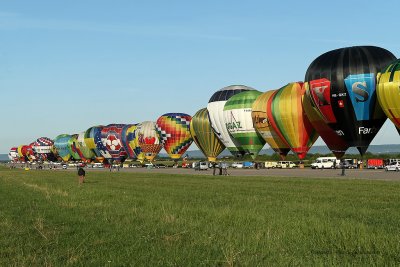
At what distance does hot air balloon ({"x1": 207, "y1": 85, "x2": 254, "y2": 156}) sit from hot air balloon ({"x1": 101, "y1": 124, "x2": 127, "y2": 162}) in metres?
35.5

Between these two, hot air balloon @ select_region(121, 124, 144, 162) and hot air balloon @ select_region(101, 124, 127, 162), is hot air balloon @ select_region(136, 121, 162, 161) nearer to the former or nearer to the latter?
hot air balloon @ select_region(121, 124, 144, 162)

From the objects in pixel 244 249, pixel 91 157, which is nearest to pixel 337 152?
pixel 244 249

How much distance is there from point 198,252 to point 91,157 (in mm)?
127507

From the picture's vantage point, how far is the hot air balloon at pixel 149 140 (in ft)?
336

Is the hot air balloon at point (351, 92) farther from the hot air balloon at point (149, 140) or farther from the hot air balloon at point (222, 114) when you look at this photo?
the hot air balloon at point (149, 140)

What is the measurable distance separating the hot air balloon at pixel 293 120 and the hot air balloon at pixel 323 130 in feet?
5.67

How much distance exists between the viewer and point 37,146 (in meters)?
183

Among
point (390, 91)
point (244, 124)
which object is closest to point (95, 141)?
point (244, 124)

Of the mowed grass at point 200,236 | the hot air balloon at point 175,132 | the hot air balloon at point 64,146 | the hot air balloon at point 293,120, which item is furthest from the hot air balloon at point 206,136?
the hot air balloon at point 64,146

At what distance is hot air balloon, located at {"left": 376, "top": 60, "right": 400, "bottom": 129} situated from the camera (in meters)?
47.6

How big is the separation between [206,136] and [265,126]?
17052 mm

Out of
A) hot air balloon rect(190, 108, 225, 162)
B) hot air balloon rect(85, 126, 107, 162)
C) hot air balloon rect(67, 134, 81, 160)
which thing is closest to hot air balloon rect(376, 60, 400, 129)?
hot air balloon rect(190, 108, 225, 162)

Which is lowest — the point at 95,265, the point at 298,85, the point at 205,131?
the point at 95,265

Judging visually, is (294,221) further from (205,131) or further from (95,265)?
(205,131)
